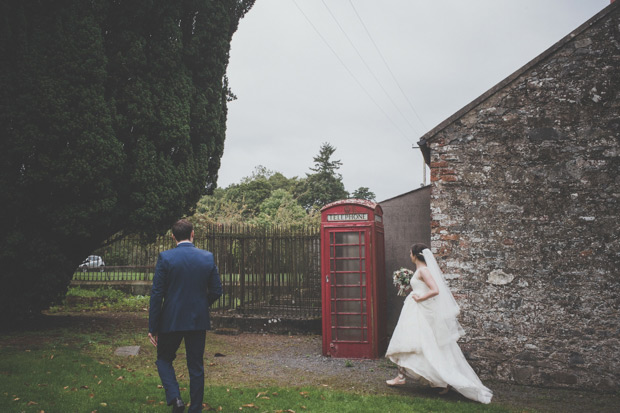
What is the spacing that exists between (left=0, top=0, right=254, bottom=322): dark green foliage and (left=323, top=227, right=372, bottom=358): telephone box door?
393 centimetres

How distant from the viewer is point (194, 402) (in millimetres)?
4246

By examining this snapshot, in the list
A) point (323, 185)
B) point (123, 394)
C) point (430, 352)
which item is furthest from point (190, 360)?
point (323, 185)

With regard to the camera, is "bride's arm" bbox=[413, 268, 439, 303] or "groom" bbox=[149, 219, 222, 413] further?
"bride's arm" bbox=[413, 268, 439, 303]

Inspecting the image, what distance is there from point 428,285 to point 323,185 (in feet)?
164

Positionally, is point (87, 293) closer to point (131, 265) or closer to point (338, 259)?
point (131, 265)

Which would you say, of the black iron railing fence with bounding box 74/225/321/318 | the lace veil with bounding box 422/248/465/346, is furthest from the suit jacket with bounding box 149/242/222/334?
the black iron railing fence with bounding box 74/225/321/318

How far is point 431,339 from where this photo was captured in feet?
18.4

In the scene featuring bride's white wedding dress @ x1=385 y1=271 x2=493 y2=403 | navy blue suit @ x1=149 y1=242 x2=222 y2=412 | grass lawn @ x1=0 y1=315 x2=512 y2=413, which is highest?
navy blue suit @ x1=149 y1=242 x2=222 y2=412

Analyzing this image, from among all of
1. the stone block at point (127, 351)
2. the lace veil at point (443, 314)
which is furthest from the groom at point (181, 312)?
the stone block at point (127, 351)

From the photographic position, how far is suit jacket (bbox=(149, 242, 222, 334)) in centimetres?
428

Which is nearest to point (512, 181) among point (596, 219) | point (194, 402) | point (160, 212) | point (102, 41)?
point (596, 219)

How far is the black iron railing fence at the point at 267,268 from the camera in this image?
1023 centimetres

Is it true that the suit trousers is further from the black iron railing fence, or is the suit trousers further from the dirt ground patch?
the black iron railing fence

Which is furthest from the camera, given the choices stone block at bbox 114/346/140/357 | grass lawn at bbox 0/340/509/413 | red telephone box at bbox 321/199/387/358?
red telephone box at bbox 321/199/387/358
